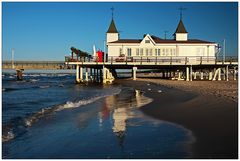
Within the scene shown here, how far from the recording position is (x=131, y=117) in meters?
12.7

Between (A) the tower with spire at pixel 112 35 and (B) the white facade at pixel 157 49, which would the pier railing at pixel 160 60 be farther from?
(A) the tower with spire at pixel 112 35

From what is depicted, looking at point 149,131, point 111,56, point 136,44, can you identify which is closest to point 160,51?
point 136,44

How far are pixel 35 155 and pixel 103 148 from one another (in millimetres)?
1535

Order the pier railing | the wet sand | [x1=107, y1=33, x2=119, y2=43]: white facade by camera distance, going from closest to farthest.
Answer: the wet sand, the pier railing, [x1=107, y1=33, x2=119, y2=43]: white facade

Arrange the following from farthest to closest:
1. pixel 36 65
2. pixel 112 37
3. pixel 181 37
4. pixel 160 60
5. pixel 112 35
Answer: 1. pixel 36 65
2. pixel 112 35
3. pixel 181 37
4. pixel 112 37
5. pixel 160 60

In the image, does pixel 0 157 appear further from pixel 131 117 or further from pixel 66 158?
pixel 131 117

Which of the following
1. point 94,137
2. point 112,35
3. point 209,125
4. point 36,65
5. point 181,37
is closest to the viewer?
point 94,137

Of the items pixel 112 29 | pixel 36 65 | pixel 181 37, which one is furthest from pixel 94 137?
pixel 36 65

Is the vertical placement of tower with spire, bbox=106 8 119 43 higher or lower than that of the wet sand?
higher

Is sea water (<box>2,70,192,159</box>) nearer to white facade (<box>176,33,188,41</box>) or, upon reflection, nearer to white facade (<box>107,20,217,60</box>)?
white facade (<box>107,20,217,60</box>)

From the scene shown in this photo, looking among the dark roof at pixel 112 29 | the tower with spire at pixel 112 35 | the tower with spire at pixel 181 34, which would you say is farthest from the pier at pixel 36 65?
the tower with spire at pixel 181 34

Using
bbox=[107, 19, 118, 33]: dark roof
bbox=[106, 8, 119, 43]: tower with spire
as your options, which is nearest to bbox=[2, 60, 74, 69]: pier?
bbox=[107, 19, 118, 33]: dark roof

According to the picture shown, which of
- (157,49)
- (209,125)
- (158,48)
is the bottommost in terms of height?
(209,125)

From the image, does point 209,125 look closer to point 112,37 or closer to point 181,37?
point 112,37
